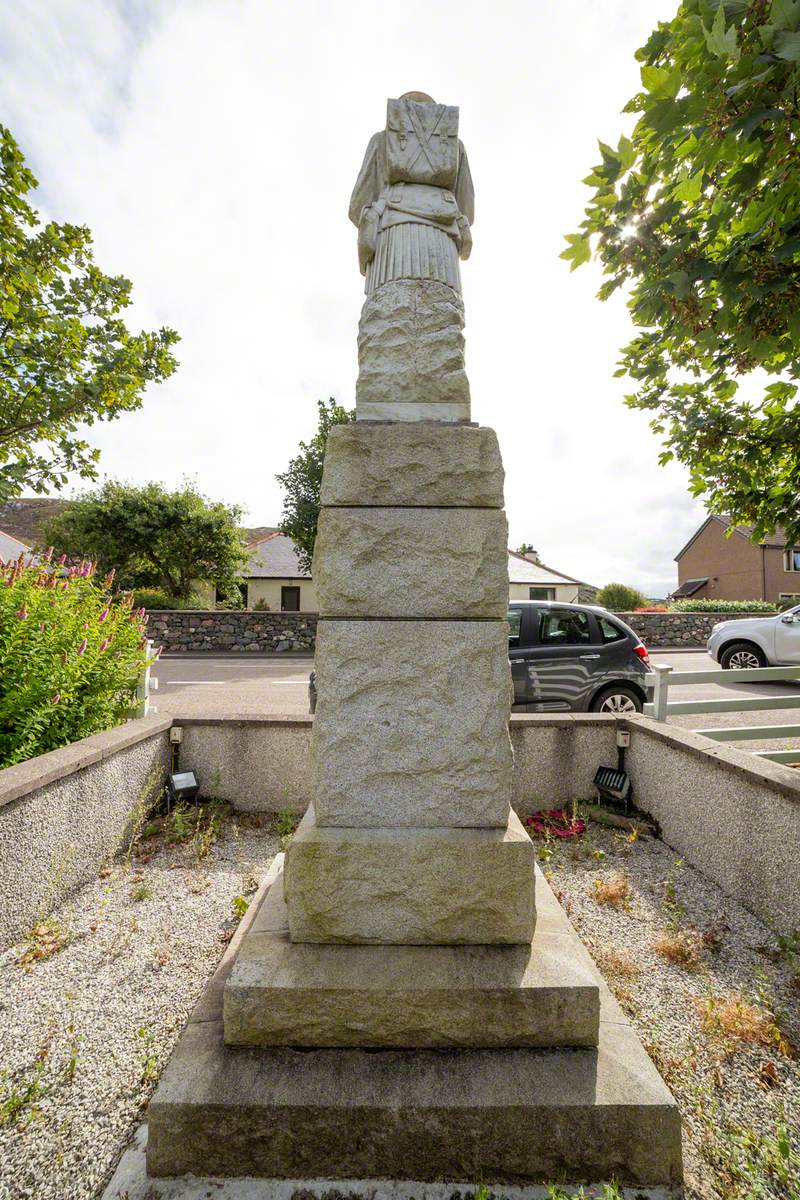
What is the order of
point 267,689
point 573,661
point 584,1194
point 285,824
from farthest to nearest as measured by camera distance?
point 267,689
point 573,661
point 285,824
point 584,1194

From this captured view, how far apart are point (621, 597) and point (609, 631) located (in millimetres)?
23258

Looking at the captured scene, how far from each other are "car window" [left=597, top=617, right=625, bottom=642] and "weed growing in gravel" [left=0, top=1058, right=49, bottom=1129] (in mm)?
5920

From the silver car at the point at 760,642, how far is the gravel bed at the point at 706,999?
29.1ft

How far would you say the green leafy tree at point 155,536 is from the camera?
71.3 ft

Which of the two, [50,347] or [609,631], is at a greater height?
[50,347]

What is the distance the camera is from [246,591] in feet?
94.9

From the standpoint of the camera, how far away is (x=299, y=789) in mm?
4652

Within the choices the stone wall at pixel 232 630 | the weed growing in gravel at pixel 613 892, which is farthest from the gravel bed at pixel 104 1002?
the stone wall at pixel 232 630

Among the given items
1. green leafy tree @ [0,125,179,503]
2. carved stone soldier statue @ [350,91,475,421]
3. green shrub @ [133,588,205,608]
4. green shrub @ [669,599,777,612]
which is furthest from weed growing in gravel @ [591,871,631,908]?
green shrub @ [669,599,777,612]

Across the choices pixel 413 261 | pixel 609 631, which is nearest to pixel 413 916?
pixel 413 261

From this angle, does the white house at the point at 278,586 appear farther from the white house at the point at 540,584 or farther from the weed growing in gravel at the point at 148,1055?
the weed growing in gravel at the point at 148,1055

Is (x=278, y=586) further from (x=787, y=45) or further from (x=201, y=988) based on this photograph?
(x=787, y=45)

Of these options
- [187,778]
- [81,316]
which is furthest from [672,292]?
[81,316]

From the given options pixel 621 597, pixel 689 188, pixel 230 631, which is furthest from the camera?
pixel 621 597
